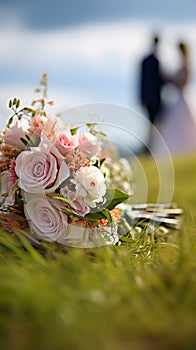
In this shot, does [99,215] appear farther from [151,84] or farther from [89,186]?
[151,84]

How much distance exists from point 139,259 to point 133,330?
38.7 inches

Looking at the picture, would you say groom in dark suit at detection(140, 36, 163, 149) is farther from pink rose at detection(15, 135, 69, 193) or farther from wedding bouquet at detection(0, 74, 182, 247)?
pink rose at detection(15, 135, 69, 193)

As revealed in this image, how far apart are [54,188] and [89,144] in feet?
0.75

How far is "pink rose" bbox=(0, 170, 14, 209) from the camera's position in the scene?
6.80ft

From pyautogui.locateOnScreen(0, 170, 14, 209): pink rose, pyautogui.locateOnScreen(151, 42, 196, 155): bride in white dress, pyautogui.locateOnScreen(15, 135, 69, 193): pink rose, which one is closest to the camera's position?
pyautogui.locateOnScreen(15, 135, 69, 193): pink rose

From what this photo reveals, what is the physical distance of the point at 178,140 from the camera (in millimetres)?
14625

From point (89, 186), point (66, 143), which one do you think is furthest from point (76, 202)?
point (66, 143)

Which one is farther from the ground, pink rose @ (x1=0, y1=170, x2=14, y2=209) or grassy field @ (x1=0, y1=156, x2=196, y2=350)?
pink rose @ (x1=0, y1=170, x2=14, y2=209)

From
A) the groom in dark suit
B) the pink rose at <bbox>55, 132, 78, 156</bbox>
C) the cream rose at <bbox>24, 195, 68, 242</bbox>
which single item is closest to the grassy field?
the cream rose at <bbox>24, 195, 68, 242</bbox>

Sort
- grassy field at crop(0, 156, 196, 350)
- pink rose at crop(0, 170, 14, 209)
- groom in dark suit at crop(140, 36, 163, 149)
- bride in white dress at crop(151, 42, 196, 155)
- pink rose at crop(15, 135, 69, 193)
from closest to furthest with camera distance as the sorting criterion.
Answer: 1. grassy field at crop(0, 156, 196, 350)
2. pink rose at crop(15, 135, 69, 193)
3. pink rose at crop(0, 170, 14, 209)
4. groom in dark suit at crop(140, 36, 163, 149)
5. bride in white dress at crop(151, 42, 196, 155)

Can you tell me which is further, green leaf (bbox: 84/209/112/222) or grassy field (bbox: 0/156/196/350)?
green leaf (bbox: 84/209/112/222)

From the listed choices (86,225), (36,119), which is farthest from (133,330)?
(36,119)

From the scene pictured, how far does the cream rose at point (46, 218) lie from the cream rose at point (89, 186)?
0.09 metres

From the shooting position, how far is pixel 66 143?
2.05 meters
